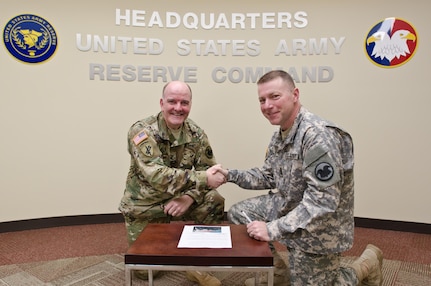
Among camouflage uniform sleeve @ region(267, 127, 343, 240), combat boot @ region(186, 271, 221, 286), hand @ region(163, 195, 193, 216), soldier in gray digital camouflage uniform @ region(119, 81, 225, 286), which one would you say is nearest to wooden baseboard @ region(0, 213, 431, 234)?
soldier in gray digital camouflage uniform @ region(119, 81, 225, 286)

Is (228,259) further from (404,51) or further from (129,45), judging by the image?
(404,51)

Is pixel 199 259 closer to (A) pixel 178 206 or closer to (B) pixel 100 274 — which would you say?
(A) pixel 178 206

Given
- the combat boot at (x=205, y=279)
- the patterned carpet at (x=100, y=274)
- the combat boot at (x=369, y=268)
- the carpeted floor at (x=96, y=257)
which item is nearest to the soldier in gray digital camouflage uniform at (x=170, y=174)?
the combat boot at (x=205, y=279)

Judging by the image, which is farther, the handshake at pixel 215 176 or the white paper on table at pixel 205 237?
the handshake at pixel 215 176

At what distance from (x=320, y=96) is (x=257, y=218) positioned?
152cm

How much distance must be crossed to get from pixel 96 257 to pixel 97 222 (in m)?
0.75

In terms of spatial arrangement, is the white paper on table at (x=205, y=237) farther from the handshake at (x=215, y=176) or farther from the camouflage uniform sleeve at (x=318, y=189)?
the handshake at (x=215, y=176)

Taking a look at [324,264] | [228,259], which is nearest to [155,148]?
[228,259]

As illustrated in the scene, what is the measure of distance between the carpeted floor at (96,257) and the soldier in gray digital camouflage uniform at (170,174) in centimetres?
25

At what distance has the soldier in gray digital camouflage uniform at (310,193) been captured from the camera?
1225 millimetres

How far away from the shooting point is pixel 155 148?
1.79m

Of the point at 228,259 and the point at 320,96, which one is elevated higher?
the point at 320,96

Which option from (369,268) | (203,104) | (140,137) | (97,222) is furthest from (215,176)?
(97,222)

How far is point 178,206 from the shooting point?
1.80 m
